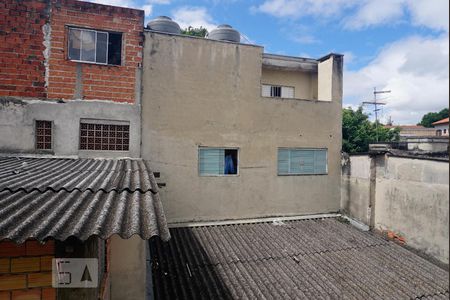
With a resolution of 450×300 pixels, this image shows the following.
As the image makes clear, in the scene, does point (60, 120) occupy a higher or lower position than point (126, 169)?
higher

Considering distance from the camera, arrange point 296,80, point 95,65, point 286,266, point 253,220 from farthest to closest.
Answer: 1. point 296,80
2. point 253,220
3. point 95,65
4. point 286,266

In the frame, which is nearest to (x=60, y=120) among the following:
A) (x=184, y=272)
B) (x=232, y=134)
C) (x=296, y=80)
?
(x=232, y=134)

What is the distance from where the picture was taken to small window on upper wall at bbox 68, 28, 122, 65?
7961 mm

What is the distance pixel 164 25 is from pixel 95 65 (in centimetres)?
280

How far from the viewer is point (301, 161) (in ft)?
33.5

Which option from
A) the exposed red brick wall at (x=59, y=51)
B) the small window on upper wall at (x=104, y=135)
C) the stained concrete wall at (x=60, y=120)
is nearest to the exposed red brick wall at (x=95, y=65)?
the exposed red brick wall at (x=59, y=51)

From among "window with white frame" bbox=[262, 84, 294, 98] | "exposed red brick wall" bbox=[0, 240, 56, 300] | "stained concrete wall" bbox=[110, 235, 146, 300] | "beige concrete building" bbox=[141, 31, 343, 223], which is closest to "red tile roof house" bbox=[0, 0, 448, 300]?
"stained concrete wall" bbox=[110, 235, 146, 300]

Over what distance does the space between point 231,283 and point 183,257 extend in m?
1.50

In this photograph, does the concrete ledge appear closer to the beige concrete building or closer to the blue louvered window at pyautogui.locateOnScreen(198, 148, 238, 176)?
the beige concrete building

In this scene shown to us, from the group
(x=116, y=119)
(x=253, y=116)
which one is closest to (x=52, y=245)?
(x=116, y=119)

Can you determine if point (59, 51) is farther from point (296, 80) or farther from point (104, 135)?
point (296, 80)

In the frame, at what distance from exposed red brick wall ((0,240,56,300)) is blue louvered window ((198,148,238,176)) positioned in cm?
622

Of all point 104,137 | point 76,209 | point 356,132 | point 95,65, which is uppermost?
point 95,65

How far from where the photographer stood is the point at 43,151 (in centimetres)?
770
